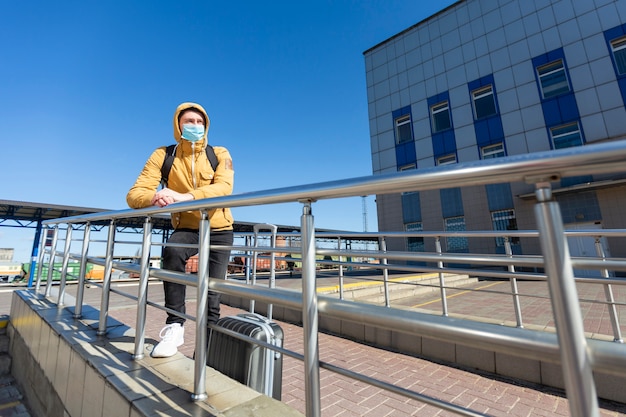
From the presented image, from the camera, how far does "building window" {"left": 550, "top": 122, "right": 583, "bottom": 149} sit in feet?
41.3

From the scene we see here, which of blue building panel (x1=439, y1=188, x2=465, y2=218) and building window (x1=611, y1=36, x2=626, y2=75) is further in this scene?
blue building panel (x1=439, y1=188, x2=465, y2=218)

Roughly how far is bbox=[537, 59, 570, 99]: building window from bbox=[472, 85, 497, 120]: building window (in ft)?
6.83

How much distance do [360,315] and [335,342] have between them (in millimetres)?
3270

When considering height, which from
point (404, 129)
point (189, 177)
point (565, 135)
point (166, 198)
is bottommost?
point (166, 198)

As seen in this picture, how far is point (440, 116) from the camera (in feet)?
56.1

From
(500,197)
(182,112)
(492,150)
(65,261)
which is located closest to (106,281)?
(65,261)

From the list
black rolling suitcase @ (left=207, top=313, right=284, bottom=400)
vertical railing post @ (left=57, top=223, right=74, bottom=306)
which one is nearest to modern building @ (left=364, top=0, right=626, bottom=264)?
black rolling suitcase @ (left=207, top=313, right=284, bottom=400)

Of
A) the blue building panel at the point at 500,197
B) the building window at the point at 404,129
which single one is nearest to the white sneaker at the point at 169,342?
the blue building panel at the point at 500,197

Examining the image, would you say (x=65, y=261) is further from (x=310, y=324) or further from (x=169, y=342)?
(x=310, y=324)

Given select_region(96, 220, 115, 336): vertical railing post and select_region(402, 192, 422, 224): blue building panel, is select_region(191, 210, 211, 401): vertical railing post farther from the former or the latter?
select_region(402, 192, 422, 224): blue building panel

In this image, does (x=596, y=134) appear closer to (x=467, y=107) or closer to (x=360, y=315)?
(x=467, y=107)

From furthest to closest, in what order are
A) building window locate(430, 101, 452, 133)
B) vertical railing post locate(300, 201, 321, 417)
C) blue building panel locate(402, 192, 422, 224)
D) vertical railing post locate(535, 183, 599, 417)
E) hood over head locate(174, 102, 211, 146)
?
blue building panel locate(402, 192, 422, 224), building window locate(430, 101, 452, 133), hood over head locate(174, 102, 211, 146), vertical railing post locate(300, 201, 321, 417), vertical railing post locate(535, 183, 599, 417)

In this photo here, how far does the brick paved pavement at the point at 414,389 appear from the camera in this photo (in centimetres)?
220

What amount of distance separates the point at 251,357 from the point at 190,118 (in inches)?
71.1
